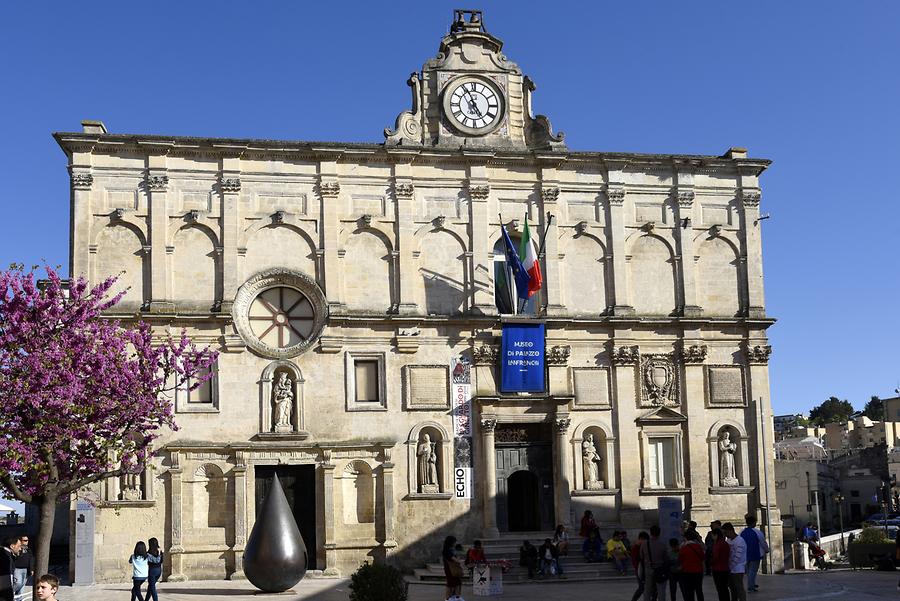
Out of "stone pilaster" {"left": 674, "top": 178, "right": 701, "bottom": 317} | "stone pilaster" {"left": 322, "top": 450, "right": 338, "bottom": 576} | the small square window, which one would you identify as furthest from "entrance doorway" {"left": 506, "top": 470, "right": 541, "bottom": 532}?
"stone pilaster" {"left": 674, "top": 178, "right": 701, "bottom": 317}

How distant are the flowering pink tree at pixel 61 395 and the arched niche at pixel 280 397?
16.4ft

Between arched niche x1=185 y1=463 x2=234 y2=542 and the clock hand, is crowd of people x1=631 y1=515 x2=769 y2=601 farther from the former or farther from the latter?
the clock hand

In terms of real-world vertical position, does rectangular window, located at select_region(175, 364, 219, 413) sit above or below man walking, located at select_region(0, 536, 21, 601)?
above

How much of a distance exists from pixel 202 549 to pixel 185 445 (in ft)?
9.97

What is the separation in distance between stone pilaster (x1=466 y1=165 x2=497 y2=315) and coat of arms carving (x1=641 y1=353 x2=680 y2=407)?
537 cm

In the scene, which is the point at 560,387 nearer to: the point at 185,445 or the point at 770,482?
the point at 770,482

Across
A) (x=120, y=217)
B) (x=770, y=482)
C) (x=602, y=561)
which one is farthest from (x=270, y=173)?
(x=770, y=482)

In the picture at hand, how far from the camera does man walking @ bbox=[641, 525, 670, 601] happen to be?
20.9 metres

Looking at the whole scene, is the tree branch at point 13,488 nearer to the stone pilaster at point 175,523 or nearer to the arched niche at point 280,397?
the stone pilaster at point 175,523

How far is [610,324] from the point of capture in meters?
34.7

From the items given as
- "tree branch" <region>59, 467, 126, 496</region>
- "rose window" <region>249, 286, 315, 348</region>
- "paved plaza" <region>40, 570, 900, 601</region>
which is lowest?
"paved plaza" <region>40, 570, 900, 601</region>

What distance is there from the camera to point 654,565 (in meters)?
20.9

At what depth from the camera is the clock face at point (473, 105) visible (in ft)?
115

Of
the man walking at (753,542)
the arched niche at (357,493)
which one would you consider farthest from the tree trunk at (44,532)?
the man walking at (753,542)
